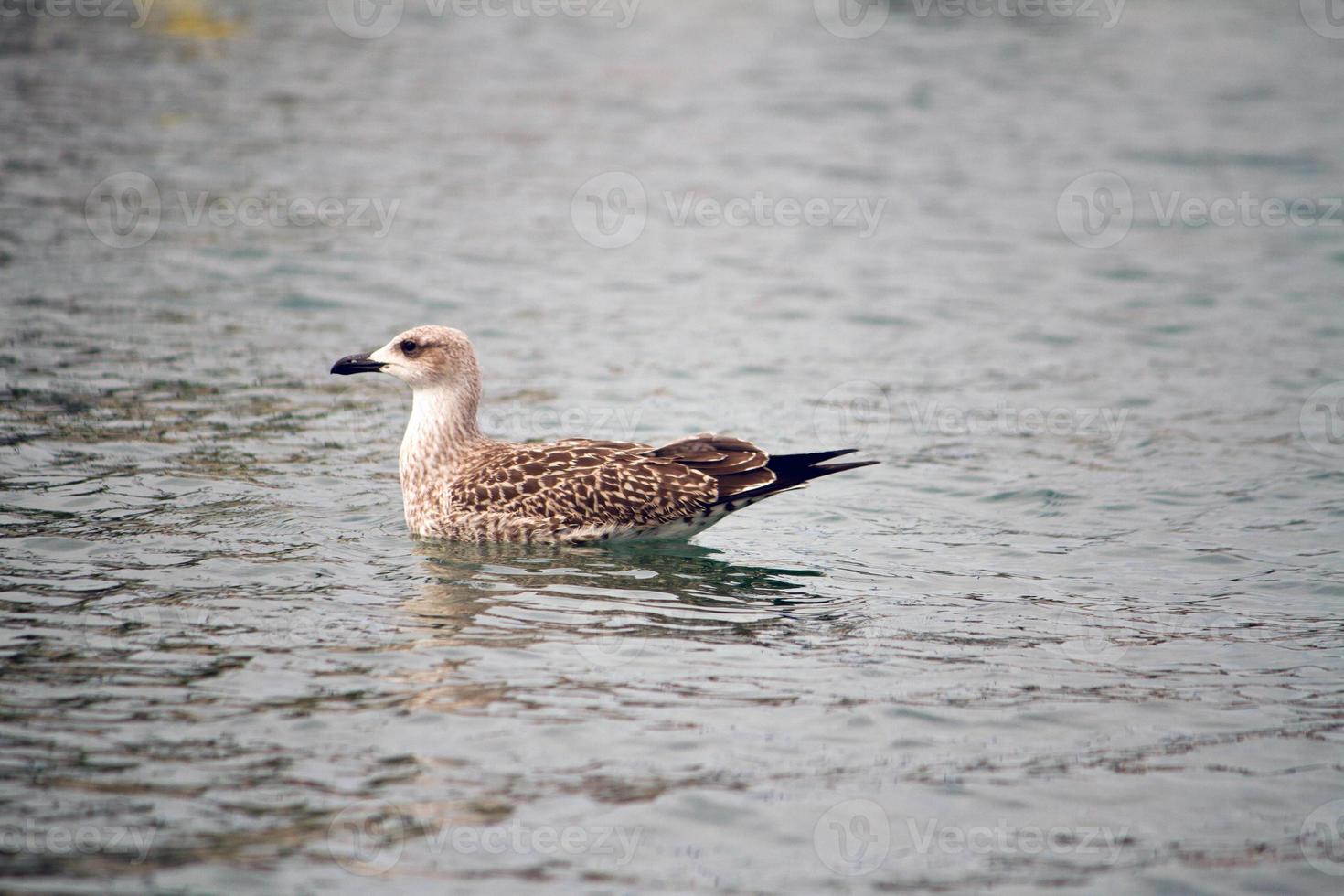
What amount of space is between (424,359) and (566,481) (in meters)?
1.45

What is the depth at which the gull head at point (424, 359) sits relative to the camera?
35.0ft

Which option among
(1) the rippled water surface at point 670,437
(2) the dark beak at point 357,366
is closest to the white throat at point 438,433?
(2) the dark beak at point 357,366

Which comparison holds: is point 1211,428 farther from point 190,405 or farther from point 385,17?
point 385,17

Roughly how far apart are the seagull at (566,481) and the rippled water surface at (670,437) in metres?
0.27

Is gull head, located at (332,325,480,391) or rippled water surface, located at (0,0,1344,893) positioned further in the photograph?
gull head, located at (332,325,480,391)

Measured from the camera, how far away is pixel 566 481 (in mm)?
10281

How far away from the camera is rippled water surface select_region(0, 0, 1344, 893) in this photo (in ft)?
22.2

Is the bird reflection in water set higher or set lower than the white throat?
lower

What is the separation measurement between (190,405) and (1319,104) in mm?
19690

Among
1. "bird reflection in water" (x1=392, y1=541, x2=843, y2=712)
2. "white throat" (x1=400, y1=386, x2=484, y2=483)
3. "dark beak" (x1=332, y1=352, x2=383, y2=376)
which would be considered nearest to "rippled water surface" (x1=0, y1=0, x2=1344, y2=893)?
"bird reflection in water" (x1=392, y1=541, x2=843, y2=712)

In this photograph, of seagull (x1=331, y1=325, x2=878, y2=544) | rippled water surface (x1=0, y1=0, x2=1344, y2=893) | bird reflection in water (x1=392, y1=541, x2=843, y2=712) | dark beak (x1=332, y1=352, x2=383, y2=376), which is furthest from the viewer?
dark beak (x1=332, y1=352, x2=383, y2=376)

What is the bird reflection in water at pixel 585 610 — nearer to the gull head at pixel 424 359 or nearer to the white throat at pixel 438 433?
the white throat at pixel 438 433

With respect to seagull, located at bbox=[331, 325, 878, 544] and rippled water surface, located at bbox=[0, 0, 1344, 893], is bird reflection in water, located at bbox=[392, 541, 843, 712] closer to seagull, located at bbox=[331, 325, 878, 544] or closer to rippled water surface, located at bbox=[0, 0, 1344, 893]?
rippled water surface, located at bbox=[0, 0, 1344, 893]

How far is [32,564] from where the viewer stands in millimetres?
9297
